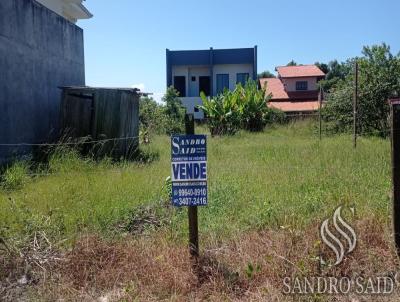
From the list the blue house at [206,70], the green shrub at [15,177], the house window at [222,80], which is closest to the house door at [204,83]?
the blue house at [206,70]

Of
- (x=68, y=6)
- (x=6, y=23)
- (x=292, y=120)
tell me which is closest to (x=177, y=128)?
(x=292, y=120)

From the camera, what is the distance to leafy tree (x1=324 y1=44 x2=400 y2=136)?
19141mm

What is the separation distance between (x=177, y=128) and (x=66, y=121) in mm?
11920

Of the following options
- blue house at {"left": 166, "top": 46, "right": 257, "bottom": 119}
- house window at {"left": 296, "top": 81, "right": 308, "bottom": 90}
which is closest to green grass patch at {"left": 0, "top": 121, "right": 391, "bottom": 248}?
blue house at {"left": 166, "top": 46, "right": 257, "bottom": 119}

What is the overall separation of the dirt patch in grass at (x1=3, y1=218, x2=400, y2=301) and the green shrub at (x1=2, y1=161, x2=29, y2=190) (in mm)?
3895

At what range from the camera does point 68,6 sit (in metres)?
18.4

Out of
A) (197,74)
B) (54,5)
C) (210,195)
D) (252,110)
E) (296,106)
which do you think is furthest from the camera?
(197,74)

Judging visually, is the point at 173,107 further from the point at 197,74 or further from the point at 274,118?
the point at 197,74

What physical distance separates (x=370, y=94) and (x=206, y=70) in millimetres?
20735

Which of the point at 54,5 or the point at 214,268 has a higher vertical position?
the point at 54,5

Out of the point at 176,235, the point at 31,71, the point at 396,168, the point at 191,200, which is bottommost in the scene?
the point at 176,235

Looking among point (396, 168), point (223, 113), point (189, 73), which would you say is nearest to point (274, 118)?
point (223, 113)

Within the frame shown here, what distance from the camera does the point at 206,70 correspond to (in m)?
38.3

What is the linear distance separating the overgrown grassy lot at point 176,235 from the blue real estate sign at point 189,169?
0.56 metres
